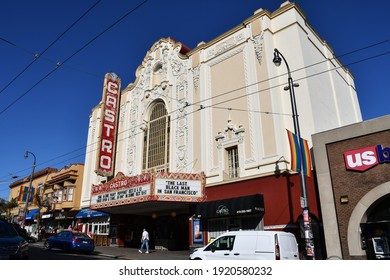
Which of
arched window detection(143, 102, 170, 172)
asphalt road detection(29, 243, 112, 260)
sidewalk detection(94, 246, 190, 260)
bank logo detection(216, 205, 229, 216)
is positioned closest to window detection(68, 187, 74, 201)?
arched window detection(143, 102, 170, 172)

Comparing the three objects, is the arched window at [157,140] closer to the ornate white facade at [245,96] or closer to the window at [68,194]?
the ornate white facade at [245,96]

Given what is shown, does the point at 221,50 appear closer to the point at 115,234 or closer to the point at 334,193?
the point at 334,193

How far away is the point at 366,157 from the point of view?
44.6 ft

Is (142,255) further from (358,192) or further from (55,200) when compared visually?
(55,200)

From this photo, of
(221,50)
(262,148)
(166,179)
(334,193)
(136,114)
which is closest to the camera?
(334,193)

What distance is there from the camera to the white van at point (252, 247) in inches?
414

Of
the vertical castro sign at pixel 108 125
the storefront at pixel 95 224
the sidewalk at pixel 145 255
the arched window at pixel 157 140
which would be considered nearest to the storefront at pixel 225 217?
the sidewalk at pixel 145 255

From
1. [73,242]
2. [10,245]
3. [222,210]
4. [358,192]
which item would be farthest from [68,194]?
[358,192]

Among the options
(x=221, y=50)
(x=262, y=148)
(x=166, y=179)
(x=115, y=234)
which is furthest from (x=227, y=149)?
(x=115, y=234)

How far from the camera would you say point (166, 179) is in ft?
66.9

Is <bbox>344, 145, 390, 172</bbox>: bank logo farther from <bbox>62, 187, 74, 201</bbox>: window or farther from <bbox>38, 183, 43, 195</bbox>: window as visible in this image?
<bbox>38, 183, 43, 195</bbox>: window

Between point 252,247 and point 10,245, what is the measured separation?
7741 mm

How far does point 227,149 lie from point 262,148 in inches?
124

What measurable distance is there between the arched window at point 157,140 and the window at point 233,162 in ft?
20.4
